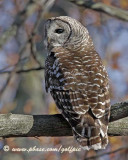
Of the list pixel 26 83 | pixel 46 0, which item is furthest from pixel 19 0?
pixel 46 0

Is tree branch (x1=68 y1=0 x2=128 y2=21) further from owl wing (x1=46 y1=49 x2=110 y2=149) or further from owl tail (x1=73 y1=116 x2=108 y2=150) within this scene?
owl tail (x1=73 y1=116 x2=108 y2=150)

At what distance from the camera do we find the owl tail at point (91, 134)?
5312 millimetres

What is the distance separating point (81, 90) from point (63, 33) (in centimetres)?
166

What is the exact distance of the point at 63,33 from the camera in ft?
23.2

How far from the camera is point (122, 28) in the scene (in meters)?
16.3

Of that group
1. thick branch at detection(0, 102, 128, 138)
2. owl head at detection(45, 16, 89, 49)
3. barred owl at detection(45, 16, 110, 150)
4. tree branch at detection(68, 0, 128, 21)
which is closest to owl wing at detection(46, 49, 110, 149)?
barred owl at detection(45, 16, 110, 150)

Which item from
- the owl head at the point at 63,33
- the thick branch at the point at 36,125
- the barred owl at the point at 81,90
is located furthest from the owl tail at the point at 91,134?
the owl head at the point at 63,33

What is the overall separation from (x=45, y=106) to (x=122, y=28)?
234 inches

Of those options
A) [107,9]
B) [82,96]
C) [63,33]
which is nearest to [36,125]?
[82,96]

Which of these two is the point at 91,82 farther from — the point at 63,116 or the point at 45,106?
the point at 45,106

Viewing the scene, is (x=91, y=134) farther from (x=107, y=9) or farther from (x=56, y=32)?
(x=107, y=9)

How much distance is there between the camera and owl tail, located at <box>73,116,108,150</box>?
5.31m

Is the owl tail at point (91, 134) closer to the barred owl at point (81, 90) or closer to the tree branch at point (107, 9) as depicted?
the barred owl at point (81, 90)

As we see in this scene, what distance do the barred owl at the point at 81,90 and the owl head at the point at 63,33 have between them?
160 millimetres
